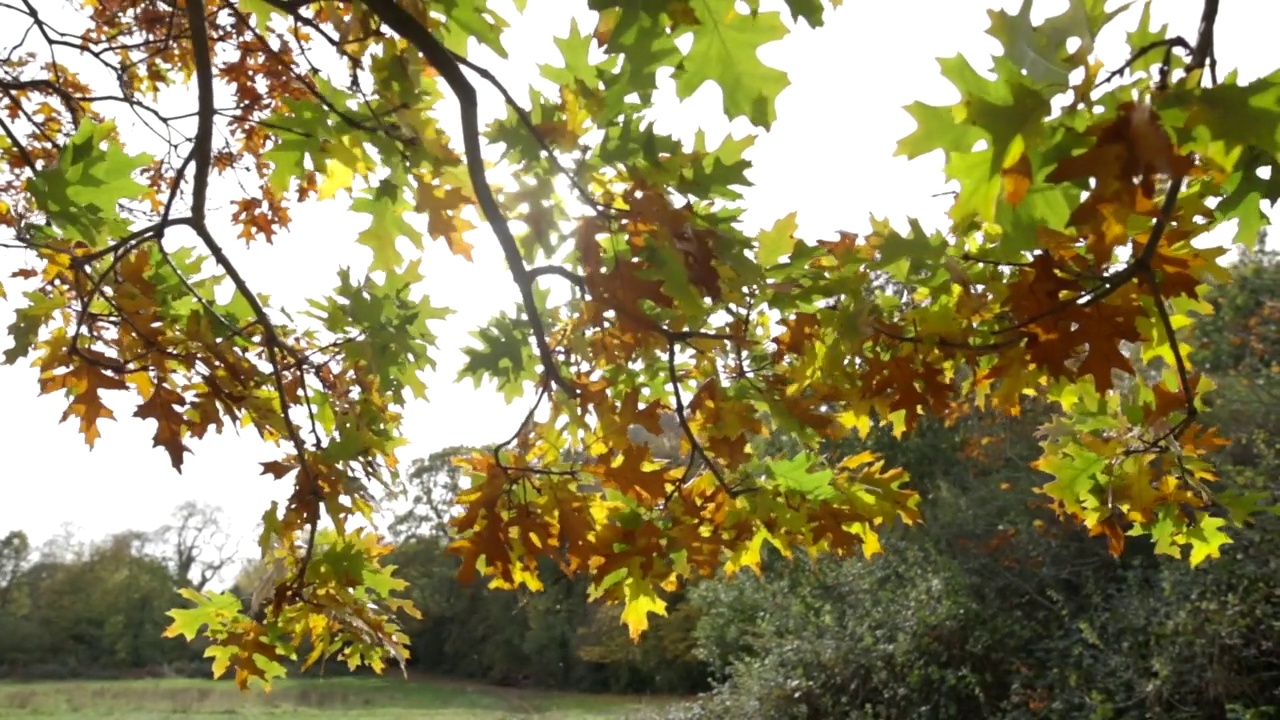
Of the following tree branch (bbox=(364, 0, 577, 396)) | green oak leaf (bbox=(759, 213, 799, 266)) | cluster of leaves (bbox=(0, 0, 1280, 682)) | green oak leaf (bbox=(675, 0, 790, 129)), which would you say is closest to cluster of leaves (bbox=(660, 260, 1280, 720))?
cluster of leaves (bbox=(0, 0, 1280, 682))

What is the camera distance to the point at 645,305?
66.6 inches

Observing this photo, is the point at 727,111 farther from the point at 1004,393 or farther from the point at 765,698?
the point at 765,698

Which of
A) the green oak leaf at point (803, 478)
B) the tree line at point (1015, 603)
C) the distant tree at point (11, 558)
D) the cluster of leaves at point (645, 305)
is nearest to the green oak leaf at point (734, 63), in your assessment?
the cluster of leaves at point (645, 305)

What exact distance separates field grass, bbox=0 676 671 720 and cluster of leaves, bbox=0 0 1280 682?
885 cm

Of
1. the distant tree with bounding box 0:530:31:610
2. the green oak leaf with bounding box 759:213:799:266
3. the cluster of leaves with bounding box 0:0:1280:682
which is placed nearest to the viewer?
the cluster of leaves with bounding box 0:0:1280:682

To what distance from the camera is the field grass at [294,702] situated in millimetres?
12344

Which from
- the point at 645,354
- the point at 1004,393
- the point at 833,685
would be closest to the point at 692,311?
the point at 645,354

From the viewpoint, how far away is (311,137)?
5.53 feet

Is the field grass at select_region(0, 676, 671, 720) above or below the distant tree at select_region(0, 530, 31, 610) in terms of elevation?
below

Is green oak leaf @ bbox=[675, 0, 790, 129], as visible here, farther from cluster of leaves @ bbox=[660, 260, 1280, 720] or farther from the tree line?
cluster of leaves @ bbox=[660, 260, 1280, 720]

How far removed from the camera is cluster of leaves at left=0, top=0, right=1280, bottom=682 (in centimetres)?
114

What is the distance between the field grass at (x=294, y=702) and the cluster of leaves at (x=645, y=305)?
885cm

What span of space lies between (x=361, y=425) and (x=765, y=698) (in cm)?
525

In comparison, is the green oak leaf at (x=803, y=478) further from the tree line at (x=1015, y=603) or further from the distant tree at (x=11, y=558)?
the distant tree at (x=11, y=558)
